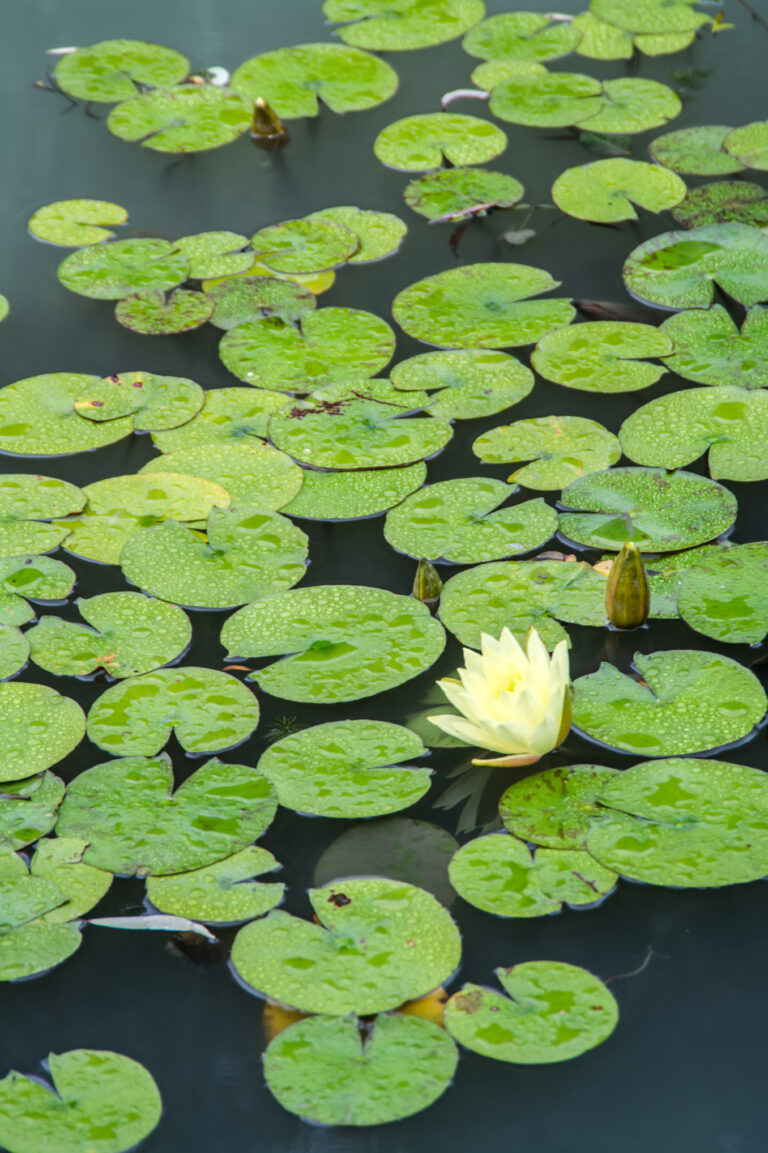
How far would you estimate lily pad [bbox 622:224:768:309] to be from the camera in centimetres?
307

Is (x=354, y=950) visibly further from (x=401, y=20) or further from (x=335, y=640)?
(x=401, y=20)

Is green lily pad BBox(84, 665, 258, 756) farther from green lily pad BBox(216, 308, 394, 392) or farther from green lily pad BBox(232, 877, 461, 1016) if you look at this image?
green lily pad BBox(216, 308, 394, 392)

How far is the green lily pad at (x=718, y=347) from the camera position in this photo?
2.83 m

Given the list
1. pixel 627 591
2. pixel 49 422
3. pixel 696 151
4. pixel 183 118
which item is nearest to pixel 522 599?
pixel 627 591

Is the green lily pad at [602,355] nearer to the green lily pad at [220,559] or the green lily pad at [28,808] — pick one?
the green lily pad at [220,559]

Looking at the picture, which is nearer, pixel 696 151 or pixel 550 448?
pixel 550 448

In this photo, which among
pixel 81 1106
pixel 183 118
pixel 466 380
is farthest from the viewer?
pixel 183 118

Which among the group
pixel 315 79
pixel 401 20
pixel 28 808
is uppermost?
pixel 401 20

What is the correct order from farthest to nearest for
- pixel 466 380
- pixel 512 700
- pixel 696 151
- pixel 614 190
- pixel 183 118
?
pixel 183 118 < pixel 696 151 < pixel 614 190 < pixel 466 380 < pixel 512 700

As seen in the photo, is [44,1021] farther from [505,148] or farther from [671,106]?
[671,106]

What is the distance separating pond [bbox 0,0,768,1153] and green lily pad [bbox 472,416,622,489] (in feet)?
0.12

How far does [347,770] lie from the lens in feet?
6.72

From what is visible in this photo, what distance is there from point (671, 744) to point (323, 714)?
66 cm

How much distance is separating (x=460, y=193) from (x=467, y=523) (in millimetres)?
1483
